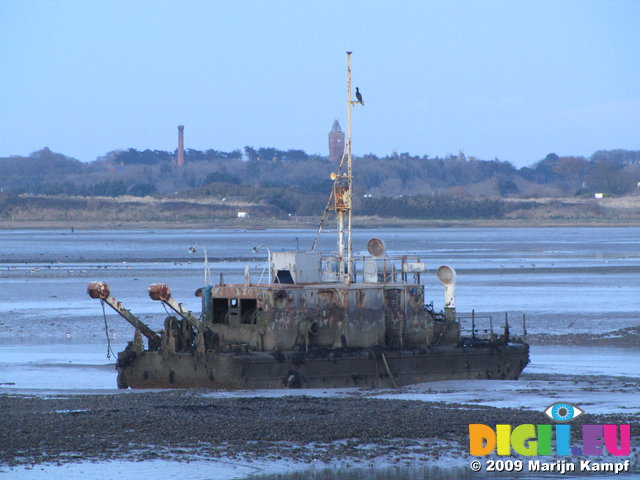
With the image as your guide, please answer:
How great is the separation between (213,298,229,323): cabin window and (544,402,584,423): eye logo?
7498 mm

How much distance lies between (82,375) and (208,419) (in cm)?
797

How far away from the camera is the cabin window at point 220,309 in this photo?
2514cm

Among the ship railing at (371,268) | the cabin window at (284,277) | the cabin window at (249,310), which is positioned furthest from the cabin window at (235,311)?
the ship railing at (371,268)

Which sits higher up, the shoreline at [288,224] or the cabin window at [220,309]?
the cabin window at [220,309]

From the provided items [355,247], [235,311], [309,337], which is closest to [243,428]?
[309,337]

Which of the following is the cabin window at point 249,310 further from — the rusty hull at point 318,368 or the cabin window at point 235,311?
the rusty hull at point 318,368

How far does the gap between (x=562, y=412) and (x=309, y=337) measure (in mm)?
6165

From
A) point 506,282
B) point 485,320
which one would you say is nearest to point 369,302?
point 485,320

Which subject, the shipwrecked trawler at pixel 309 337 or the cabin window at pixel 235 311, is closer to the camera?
the shipwrecked trawler at pixel 309 337

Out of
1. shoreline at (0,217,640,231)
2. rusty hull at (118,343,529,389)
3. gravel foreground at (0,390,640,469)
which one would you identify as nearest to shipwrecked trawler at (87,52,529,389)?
rusty hull at (118,343,529,389)

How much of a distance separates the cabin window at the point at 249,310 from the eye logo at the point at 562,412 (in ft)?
21.8

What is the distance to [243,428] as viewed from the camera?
60.6 ft

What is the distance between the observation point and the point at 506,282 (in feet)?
179

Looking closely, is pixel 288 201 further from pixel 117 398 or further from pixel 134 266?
pixel 117 398
